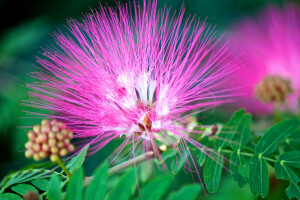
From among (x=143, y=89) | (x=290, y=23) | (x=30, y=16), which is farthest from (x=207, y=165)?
(x=30, y=16)

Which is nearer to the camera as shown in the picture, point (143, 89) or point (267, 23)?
point (143, 89)

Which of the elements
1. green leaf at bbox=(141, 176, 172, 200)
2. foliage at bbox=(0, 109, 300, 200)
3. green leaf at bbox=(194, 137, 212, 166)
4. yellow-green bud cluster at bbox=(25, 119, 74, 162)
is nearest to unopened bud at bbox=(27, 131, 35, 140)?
yellow-green bud cluster at bbox=(25, 119, 74, 162)

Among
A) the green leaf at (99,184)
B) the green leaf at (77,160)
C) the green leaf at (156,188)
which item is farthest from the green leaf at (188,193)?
the green leaf at (77,160)

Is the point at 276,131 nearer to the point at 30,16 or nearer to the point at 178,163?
the point at 178,163

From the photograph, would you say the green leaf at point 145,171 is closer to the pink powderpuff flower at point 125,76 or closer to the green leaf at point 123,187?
the pink powderpuff flower at point 125,76

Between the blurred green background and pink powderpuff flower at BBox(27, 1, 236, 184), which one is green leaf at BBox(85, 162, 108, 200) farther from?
the blurred green background

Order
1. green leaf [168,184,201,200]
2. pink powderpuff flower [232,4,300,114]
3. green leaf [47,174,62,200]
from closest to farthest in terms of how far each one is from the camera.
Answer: green leaf [168,184,201,200] → green leaf [47,174,62,200] → pink powderpuff flower [232,4,300,114]
